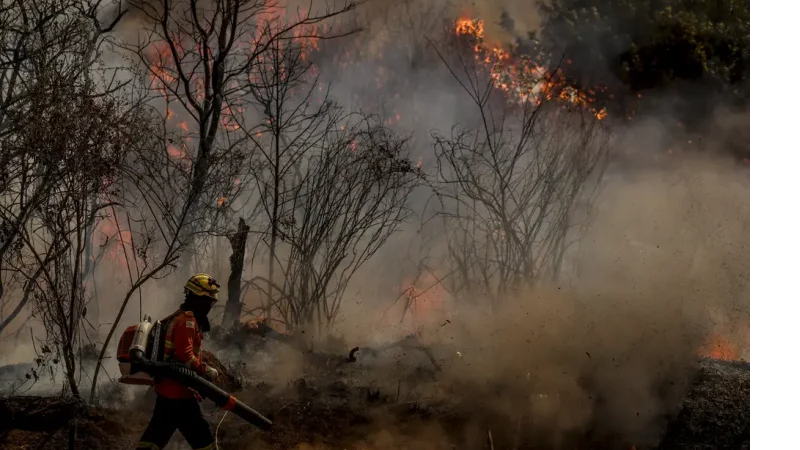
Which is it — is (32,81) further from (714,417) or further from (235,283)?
(714,417)

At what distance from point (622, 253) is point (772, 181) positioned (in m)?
4.40

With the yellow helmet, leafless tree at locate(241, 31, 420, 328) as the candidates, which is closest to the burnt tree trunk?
leafless tree at locate(241, 31, 420, 328)

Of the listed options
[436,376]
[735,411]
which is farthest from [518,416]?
[735,411]

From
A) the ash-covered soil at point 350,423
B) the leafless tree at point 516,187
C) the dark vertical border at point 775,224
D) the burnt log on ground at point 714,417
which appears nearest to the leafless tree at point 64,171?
the ash-covered soil at point 350,423

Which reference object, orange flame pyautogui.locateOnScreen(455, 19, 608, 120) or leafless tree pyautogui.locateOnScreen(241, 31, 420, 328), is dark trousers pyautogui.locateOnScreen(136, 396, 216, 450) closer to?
leafless tree pyautogui.locateOnScreen(241, 31, 420, 328)

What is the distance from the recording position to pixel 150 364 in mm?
5465

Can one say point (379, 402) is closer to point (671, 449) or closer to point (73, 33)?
point (671, 449)

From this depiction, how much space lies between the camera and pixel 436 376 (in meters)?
8.12

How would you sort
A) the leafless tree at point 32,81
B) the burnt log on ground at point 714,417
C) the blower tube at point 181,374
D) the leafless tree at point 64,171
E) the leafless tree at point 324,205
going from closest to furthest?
the blower tube at point 181,374 → the leafless tree at point 64,171 → the leafless tree at point 32,81 → the burnt log on ground at point 714,417 → the leafless tree at point 324,205

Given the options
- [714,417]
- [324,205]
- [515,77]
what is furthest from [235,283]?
[515,77]

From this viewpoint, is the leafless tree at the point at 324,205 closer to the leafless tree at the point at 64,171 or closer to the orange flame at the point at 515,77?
the leafless tree at the point at 64,171

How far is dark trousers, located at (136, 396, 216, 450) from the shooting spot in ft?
18.3

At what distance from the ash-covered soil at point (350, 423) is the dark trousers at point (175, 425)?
3.89 ft

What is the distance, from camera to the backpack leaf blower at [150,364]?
5465mm
